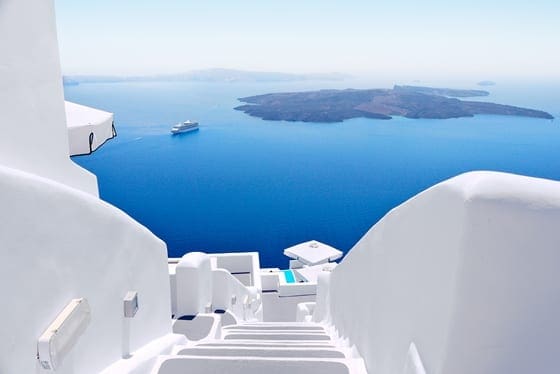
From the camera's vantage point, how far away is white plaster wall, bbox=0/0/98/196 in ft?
9.70

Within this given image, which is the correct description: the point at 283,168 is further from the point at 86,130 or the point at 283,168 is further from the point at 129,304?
the point at 129,304

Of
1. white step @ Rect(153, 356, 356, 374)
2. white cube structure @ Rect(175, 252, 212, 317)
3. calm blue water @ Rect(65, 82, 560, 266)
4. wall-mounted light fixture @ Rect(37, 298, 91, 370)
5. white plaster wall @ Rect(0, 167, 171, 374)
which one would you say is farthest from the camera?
calm blue water @ Rect(65, 82, 560, 266)

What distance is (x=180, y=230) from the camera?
4031 cm

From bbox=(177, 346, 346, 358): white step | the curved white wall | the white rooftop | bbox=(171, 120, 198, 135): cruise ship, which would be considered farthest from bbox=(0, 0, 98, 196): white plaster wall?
bbox=(171, 120, 198, 135): cruise ship

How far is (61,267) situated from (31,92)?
1656mm

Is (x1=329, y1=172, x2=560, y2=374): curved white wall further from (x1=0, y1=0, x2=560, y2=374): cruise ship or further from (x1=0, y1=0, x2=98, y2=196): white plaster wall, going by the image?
(x1=0, y1=0, x2=98, y2=196): white plaster wall

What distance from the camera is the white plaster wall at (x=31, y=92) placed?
9.70 feet

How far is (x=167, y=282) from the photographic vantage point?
472 centimetres

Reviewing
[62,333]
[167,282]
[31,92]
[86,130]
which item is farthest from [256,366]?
[86,130]

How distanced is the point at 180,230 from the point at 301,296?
25311mm

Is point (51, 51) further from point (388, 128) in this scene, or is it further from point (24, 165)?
point (388, 128)

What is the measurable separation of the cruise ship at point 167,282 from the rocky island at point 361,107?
334ft

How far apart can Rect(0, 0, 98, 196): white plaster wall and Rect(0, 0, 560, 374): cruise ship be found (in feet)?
0.05

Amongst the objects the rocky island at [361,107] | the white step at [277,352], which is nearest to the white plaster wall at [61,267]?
the white step at [277,352]
